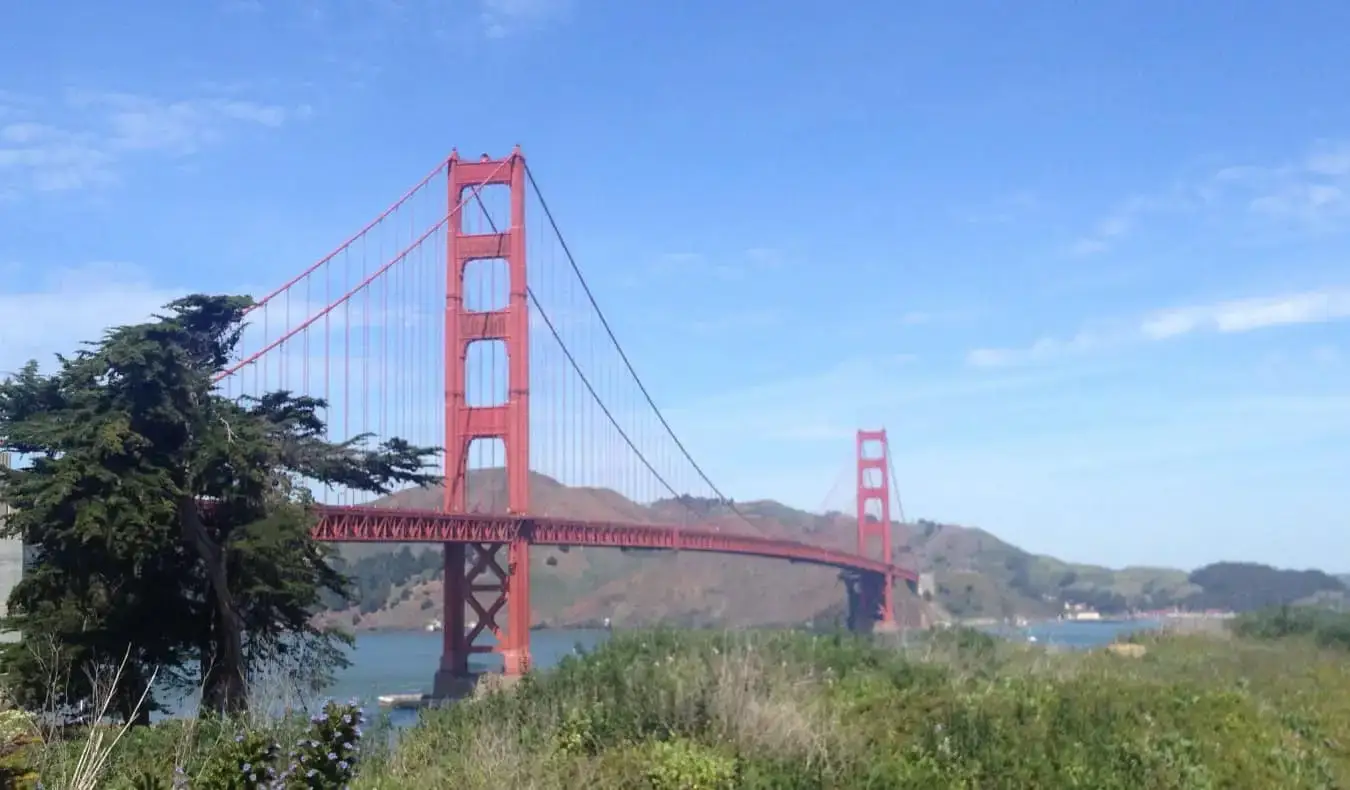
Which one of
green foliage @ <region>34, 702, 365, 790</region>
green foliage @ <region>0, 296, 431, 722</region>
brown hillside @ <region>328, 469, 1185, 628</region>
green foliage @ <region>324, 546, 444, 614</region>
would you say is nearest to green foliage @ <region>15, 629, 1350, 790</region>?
green foliage @ <region>34, 702, 365, 790</region>

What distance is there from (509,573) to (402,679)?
7897mm

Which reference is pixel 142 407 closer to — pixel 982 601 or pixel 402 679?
pixel 402 679

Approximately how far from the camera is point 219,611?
67.7 ft

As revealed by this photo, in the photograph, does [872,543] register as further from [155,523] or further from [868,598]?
[155,523]

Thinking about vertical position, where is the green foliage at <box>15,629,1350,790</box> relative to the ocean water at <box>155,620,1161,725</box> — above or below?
above

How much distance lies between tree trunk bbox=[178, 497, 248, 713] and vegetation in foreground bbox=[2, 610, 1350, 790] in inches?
344

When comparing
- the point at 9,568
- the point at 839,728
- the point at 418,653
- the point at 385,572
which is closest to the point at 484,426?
the point at 9,568

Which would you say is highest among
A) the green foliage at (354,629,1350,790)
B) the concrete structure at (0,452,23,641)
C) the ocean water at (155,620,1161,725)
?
the concrete structure at (0,452,23,641)

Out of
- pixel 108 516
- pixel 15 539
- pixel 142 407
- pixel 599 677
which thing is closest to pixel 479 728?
pixel 599 677

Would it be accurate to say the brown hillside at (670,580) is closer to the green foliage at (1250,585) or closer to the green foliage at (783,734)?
the green foliage at (1250,585)

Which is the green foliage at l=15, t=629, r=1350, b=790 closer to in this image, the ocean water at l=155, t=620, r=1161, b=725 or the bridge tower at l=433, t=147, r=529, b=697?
the ocean water at l=155, t=620, r=1161, b=725

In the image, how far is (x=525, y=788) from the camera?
854 centimetres

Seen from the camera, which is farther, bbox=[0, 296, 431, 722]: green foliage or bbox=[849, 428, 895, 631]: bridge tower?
bbox=[849, 428, 895, 631]: bridge tower

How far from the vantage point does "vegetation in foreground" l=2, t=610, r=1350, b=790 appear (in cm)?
901
